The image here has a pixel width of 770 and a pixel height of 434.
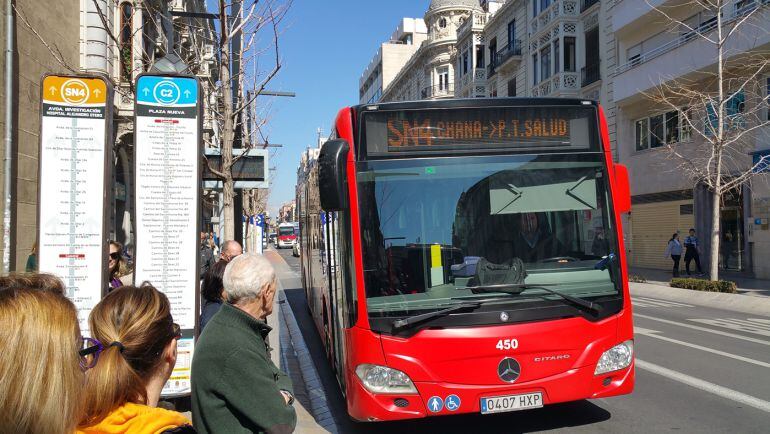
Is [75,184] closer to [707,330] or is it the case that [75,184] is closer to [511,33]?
[707,330]

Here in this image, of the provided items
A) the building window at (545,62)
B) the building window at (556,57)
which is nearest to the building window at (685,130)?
the building window at (556,57)

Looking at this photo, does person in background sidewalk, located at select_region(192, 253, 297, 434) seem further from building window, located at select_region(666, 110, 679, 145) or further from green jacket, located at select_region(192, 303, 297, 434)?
building window, located at select_region(666, 110, 679, 145)

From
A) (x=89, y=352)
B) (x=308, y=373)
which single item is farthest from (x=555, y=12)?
(x=89, y=352)

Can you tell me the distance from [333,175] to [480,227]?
4.42 ft

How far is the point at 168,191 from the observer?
17.7 feet

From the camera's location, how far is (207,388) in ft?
8.41

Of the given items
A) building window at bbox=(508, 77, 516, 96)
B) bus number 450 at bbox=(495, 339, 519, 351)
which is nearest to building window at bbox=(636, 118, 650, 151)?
building window at bbox=(508, 77, 516, 96)

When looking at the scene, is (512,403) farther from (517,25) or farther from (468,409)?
(517,25)

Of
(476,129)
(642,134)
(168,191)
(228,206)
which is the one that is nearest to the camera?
(168,191)

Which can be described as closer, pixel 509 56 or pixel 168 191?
pixel 168 191

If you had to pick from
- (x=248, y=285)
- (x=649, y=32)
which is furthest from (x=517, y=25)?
(x=248, y=285)

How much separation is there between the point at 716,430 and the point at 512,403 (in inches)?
77.8

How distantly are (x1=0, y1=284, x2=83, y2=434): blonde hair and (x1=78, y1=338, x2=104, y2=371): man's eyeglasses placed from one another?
10.5 inches

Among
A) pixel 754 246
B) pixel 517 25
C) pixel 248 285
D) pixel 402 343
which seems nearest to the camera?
pixel 248 285
